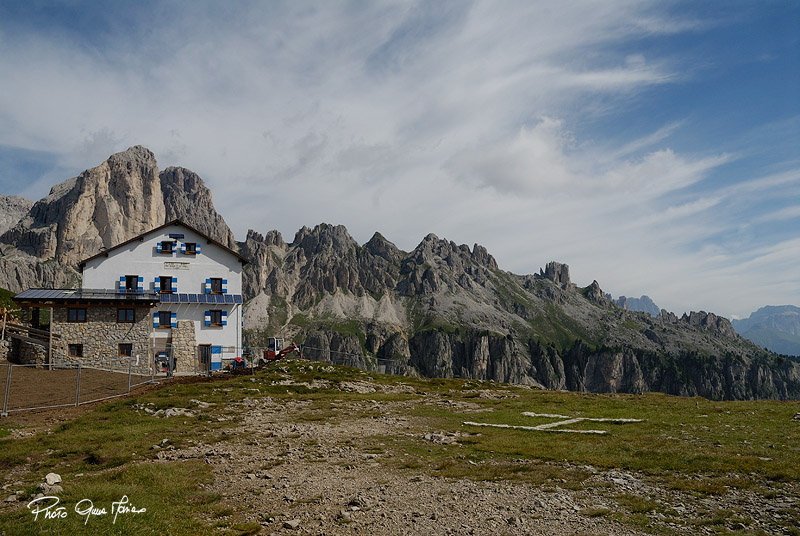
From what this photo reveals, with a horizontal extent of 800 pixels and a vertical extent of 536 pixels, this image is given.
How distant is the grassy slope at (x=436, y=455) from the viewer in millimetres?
12500

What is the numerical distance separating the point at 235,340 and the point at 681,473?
51.8 m

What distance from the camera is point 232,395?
35.7 metres

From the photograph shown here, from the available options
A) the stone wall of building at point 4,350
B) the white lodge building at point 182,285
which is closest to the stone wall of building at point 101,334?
the white lodge building at point 182,285

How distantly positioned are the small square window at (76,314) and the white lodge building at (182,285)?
19.5 feet

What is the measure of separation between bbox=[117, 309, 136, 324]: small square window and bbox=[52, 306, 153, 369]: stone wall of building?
0.22m

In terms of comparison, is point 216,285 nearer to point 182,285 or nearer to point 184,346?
point 182,285

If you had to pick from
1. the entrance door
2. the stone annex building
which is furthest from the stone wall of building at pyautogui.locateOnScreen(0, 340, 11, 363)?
the entrance door

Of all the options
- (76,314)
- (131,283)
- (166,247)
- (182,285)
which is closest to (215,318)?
(182,285)

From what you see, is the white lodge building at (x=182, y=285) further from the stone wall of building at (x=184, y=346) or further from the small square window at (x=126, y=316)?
the small square window at (x=126, y=316)

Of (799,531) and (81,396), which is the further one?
(81,396)

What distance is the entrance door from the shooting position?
5506cm

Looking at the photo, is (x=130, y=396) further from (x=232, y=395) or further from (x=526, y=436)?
(x=526, y=436)

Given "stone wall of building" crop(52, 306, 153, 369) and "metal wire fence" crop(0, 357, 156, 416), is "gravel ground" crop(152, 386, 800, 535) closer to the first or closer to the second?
"metal wire fence" crop(0, 357, 156, 416)

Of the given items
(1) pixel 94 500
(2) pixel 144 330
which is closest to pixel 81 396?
(2) pixel 144 330
